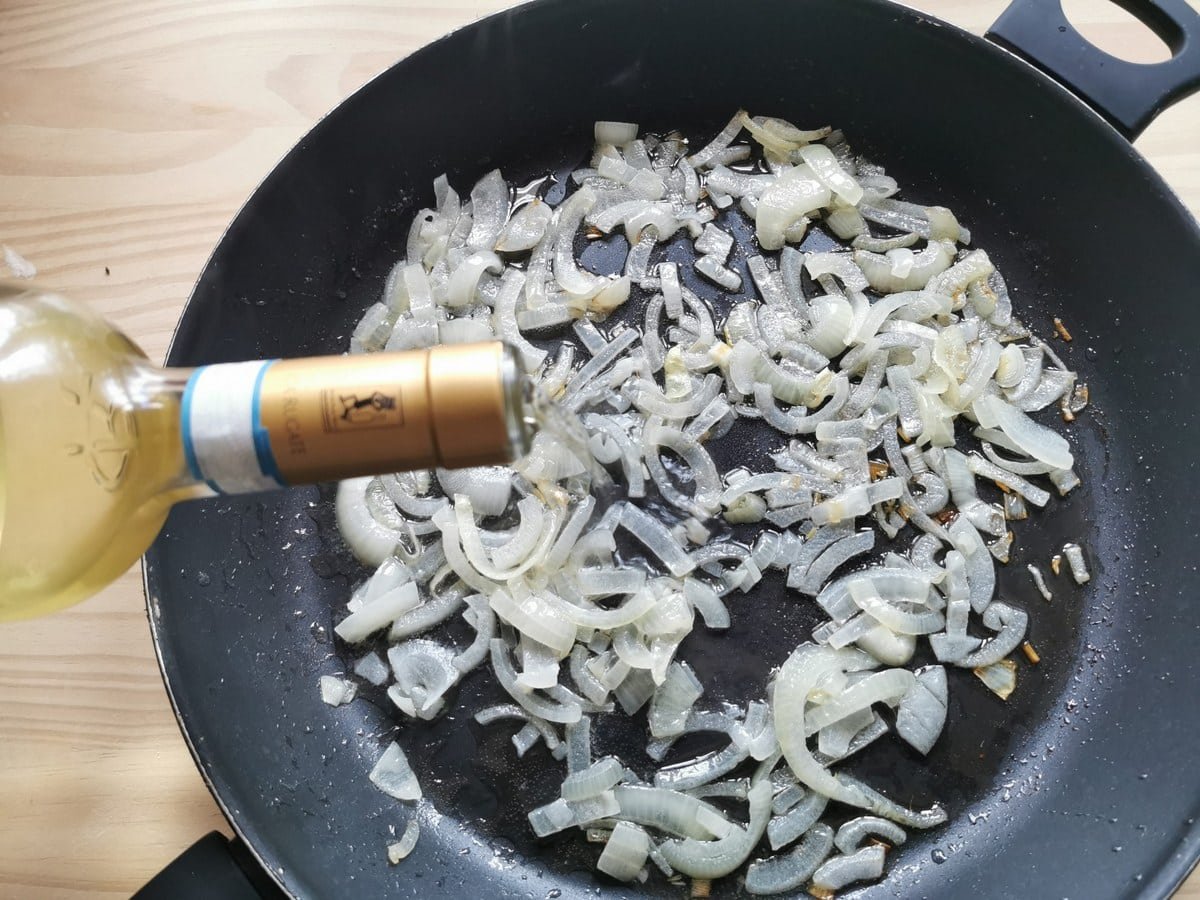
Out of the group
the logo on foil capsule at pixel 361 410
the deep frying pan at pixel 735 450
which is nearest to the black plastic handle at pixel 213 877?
the deep frying pan at pixel 735 450

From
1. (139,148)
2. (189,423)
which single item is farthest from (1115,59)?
(139,148)

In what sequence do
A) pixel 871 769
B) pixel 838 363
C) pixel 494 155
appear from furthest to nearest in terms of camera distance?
pixel 494 155 < pixel 838 363 < pixel 871 769

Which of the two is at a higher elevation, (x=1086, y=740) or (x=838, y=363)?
(x=838, y=363)

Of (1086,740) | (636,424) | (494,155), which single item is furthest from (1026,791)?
(494,155)

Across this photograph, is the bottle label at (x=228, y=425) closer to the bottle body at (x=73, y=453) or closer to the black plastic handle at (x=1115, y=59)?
the bottle body at (x=73, y=453)

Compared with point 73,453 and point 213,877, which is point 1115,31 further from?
point 213,877

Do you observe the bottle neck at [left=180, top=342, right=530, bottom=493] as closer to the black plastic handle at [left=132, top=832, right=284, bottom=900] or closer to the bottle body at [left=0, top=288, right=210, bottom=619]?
the bottle body at [left=0, top=288, right=210, bottom=619]

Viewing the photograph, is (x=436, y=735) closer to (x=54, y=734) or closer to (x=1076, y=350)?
(x=54, y=734)
